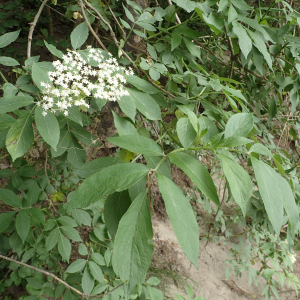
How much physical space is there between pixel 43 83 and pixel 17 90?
0.21 m

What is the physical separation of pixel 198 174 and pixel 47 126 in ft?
1.52

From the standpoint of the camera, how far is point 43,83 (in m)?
0.73

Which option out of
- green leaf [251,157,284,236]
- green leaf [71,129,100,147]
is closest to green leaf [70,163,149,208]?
green leaf [251,157,284,236]

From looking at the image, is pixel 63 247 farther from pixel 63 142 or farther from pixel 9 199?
pixel 63 142

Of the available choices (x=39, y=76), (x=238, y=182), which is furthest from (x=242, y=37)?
(x=39, y=76)

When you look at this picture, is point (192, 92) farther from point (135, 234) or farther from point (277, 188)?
point (135, 234)

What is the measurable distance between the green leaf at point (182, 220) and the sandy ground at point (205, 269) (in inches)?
73.4

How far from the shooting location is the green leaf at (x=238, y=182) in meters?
0.62

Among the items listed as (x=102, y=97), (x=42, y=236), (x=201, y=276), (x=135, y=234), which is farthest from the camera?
(x=201, y=276)

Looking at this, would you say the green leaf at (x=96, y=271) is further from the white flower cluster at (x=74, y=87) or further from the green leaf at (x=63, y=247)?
the white flower cluster at (x=74, y=87)

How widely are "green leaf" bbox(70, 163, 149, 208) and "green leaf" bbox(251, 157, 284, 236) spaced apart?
326mm

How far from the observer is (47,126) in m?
0.74

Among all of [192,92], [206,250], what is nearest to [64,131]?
[192,92]

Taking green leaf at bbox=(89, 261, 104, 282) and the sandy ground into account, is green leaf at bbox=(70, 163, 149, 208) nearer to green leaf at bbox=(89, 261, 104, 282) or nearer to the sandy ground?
green leaf at bbox=(89, 261, 104, 282)
